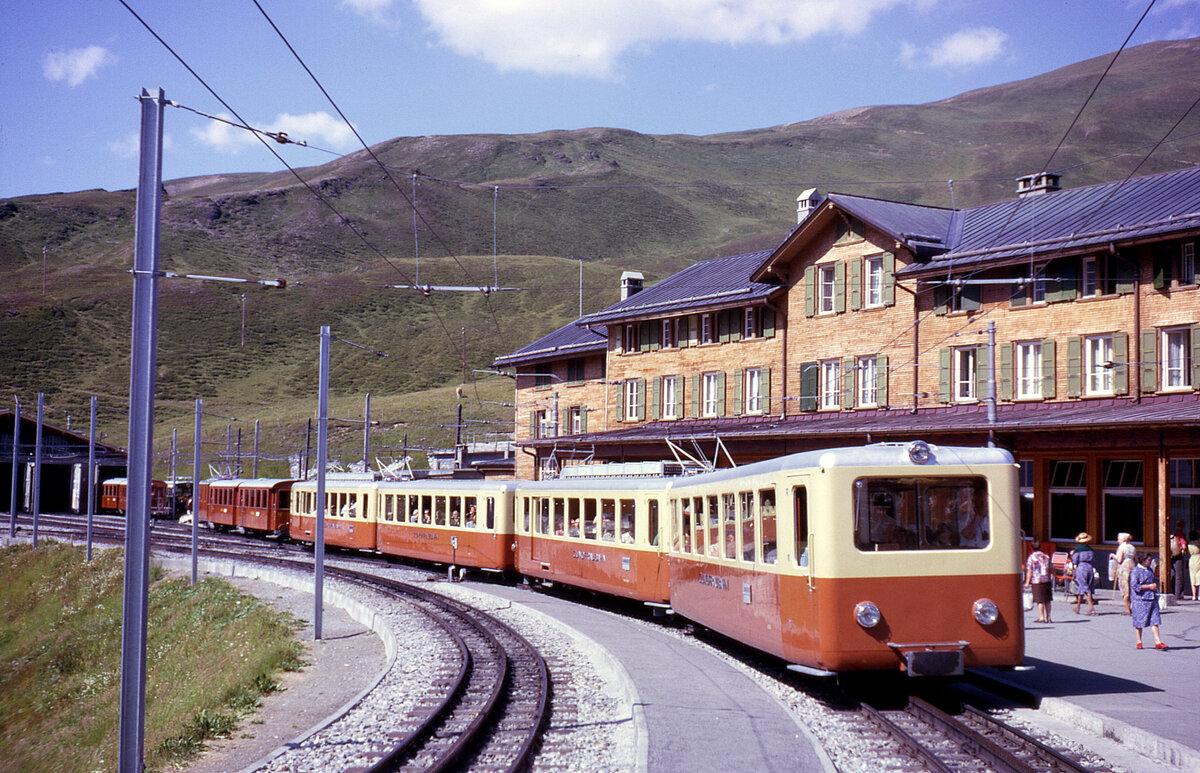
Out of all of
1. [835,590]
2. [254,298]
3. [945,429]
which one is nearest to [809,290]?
[945,429]

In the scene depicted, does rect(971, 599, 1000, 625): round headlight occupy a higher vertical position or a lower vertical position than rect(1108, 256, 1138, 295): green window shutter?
lower

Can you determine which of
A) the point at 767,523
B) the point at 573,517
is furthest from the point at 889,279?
the point at 767,523

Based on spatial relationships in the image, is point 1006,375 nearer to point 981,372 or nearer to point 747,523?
point 981,372

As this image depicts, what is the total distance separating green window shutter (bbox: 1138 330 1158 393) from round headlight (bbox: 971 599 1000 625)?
59.6ft

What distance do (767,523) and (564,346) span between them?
36864 mm

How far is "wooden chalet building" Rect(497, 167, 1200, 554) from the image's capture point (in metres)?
26.8

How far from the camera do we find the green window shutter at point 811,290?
1437 inches

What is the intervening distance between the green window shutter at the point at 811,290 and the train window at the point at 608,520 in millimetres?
16786

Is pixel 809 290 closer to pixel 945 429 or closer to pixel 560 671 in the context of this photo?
pixel 945 429

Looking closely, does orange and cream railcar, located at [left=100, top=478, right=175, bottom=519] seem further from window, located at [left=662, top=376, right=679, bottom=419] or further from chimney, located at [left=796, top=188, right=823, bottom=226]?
chimney, located at [left=796, top=188, right=823, bottom=226]

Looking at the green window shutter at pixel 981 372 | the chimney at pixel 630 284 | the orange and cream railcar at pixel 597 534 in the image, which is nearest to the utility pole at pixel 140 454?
the orange and cream railcar at pixel 597 534

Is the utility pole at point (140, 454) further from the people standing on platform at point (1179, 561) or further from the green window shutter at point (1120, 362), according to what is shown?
the green window shutter at point (1120, 362)

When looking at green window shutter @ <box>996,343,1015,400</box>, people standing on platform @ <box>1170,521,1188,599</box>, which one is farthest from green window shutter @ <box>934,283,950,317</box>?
people standing on platform @ <box>1170,521,1188,599</box>

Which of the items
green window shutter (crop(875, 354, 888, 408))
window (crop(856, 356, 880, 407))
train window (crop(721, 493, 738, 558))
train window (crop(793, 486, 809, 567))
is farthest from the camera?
window (crop(856, 356, 880, 407))
